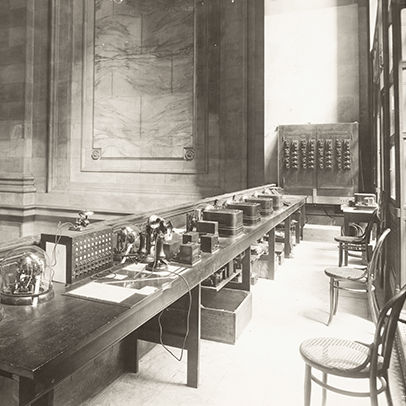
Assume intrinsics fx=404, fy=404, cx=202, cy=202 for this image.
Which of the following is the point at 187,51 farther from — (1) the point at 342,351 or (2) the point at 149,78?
(1) the point at 342,351

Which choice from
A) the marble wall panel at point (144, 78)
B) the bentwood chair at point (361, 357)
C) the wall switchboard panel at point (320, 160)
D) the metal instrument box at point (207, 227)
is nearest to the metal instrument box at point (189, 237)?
the metal instrument box at point (207, 227)

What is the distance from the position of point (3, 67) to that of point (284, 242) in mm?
8721

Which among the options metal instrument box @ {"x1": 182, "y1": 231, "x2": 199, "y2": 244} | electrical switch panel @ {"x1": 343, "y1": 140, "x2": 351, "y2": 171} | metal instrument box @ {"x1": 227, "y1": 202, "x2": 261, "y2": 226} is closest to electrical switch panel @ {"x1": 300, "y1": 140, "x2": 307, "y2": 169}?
electrical switch panel @ {"x1": 343, "y1": 140, "x2": 351, "y2": 171}

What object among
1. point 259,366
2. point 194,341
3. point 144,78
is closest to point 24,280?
point 194,341

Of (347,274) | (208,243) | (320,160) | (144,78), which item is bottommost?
(347,274)

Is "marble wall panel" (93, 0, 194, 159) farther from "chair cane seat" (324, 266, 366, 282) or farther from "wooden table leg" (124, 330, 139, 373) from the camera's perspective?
"wooden table leg" (124, 330, 139, 373)

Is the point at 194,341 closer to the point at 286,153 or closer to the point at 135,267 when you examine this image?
the point at 135,267

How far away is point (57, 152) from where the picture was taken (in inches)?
421

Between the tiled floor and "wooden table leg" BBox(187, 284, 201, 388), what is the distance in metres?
0.08

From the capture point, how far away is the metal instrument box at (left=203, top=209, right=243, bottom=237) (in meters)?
3.77

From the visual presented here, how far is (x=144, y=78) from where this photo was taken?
982cm

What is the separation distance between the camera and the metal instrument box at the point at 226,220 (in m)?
3.77

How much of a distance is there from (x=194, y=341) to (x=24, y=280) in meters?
1.39

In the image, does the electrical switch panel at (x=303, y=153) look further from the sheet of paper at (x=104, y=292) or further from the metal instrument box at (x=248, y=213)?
the sheet of paper at (x=104, y=292)
